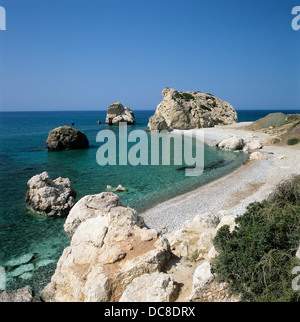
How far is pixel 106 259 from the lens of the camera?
7191 millimetres

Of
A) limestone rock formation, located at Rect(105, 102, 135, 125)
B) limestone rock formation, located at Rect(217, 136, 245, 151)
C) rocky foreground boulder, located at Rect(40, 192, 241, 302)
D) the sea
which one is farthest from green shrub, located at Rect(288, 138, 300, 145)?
limestone rock formation, located at Rect(105, 102, 135, 125)

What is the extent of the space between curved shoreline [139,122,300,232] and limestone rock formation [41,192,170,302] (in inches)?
240


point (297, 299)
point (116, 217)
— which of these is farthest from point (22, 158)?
point (297, 299)

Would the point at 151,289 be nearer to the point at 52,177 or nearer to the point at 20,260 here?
the point at 20,260

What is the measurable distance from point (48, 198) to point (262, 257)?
46.8ft

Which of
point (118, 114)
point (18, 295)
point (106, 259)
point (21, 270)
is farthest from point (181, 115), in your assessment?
point (106, 259)

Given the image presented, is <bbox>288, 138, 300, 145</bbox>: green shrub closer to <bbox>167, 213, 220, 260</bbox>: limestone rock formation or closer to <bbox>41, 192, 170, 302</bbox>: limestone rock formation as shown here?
<bbox>167, 213, 220, 260</bbox>: limestone rock formation

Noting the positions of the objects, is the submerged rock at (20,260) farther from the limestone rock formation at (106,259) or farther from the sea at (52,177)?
the limestone rock formation at (106,259)

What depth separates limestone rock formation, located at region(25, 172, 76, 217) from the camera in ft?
54.1

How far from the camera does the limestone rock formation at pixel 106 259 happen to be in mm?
6504

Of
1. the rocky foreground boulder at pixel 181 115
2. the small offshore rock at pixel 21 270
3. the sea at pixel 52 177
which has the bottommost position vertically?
the small offshore rock at pixel 21 270

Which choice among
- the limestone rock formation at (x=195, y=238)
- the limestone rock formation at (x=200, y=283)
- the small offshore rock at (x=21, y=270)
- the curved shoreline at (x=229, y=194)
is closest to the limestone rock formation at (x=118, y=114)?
the curved shoreline at (x=229, y=194)

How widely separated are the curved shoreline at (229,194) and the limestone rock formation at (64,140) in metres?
27.8
